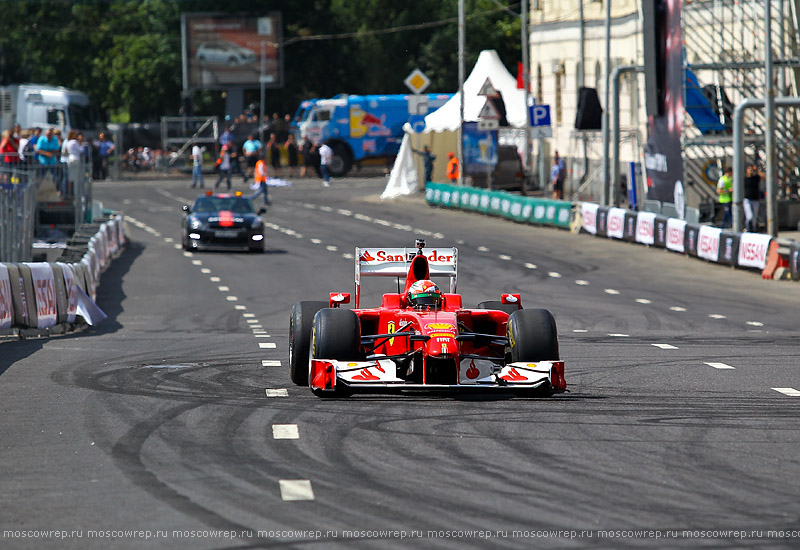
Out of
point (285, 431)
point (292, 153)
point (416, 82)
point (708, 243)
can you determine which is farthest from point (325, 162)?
point (285, 431)

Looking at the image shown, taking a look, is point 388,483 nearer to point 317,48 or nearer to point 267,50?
point 267,50

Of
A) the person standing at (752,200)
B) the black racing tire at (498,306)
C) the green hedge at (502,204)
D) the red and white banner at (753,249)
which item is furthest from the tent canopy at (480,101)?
the black racing tire at (498,306)

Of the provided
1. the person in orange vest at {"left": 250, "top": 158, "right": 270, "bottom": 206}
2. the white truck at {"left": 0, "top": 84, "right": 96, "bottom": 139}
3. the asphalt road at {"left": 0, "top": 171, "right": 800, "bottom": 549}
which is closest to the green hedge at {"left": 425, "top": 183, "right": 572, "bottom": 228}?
the person in orange vest at {"left": 250, "top": 158, "right": 270, "bottom": 206}

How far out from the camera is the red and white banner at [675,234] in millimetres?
31125

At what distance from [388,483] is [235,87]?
6648 cm

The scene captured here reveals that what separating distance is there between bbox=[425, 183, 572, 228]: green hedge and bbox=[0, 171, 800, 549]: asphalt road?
1882cm

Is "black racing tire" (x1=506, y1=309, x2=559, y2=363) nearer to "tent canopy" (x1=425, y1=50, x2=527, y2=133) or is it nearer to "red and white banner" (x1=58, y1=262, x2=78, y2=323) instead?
"red and white banner" (x1=58, y1=262, x2=78, y2=323)

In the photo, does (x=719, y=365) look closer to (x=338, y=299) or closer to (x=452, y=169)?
(x=338, y=299)

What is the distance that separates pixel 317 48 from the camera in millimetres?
79875

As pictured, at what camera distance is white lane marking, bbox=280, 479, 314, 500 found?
308 inches

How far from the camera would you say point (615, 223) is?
35125 mm

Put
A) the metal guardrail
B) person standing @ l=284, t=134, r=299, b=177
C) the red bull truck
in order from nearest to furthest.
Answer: the metal guardrail, the red bull truck, person standing @ l=284, t=134, r=299, b=177

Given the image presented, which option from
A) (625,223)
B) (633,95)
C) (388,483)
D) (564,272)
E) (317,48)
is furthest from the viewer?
(317,48)

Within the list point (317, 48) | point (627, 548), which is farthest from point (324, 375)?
point (317, 48)
